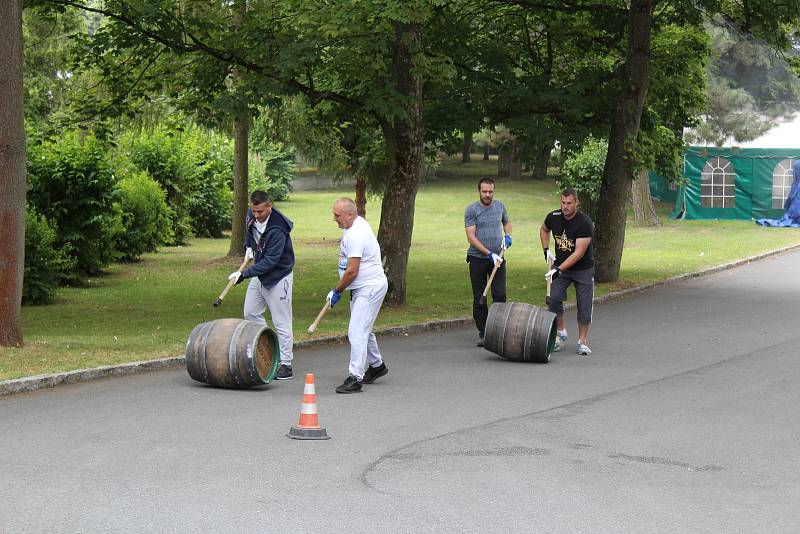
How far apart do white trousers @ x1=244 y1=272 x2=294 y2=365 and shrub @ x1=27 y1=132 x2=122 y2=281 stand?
10.9 meters

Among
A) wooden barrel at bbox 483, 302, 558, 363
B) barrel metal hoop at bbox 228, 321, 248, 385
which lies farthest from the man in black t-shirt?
barrel metal hoop at bbox 228, 321, 248, 385

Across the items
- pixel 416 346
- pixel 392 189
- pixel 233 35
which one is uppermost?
pixel 233 35

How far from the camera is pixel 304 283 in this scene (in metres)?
22.2

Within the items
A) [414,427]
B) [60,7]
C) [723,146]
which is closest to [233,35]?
[60,7]

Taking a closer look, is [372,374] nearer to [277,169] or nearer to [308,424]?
[308,424]

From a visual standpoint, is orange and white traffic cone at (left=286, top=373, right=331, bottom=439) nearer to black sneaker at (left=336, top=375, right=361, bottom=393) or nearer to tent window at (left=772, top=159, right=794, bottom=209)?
black sneaker at (left=336, top=375, right=361, bottom=393)

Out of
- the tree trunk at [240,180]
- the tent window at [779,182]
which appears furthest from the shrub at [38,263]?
the tent window at [779,182]

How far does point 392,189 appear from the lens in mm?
17906

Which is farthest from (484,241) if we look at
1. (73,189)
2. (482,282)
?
(73,189)

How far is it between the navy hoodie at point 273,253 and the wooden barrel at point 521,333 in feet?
8.09

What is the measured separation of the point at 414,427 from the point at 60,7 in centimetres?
1128

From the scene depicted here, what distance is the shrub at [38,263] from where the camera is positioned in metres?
18.9

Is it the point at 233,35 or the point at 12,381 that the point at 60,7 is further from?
the point at 12,381

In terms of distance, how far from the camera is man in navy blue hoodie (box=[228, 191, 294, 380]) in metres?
11.3
